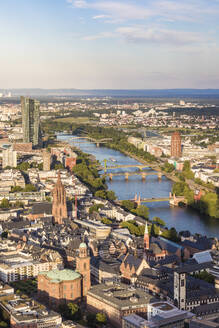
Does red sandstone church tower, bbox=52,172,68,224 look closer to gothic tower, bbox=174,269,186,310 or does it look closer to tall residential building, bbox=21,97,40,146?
gothic tower, bbox=174,269,186,310

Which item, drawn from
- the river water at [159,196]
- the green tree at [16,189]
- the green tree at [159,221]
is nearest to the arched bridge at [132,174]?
the river water at [159,196]

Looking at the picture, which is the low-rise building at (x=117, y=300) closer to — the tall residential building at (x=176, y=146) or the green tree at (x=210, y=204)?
the green tree at (x=210, y=204)

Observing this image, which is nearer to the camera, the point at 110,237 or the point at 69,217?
the point at 110,237

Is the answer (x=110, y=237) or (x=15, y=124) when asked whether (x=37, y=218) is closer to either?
(x=110, y=237)

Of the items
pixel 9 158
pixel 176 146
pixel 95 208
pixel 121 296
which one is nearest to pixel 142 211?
pixel 95 208

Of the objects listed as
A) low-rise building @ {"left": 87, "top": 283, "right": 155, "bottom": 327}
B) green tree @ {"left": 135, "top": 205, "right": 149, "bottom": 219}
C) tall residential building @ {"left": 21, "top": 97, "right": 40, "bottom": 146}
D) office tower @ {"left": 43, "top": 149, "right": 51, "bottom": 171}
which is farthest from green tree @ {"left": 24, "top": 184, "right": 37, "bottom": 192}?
tall residential building @ {"left": 21, "top": 97, "right": 40, "bottom": 146}

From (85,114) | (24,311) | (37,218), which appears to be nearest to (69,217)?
(37,218)
